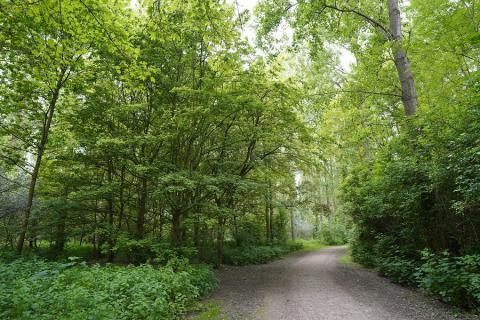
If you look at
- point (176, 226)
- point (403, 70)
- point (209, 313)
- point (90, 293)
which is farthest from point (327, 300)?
point (403, 70)

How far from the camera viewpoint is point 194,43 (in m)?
9.70

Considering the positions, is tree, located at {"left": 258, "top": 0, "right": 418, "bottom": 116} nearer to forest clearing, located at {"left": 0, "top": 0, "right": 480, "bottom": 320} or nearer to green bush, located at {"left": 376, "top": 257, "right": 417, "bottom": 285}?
forest clearing, located at {"left": 0, "top": 0, "right": 480, "bottom": 320}

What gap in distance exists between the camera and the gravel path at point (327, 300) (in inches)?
231

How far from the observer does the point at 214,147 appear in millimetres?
11773

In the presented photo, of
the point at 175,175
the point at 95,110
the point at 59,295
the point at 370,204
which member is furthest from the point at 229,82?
the point at 59,295

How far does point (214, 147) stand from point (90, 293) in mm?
7669

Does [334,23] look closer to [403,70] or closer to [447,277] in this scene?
[403,70]

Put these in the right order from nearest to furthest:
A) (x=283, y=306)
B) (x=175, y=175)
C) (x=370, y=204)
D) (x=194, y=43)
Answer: (x=283, y=306), (x=175, y=175), (x=194, y=43), (x=370, y=204)

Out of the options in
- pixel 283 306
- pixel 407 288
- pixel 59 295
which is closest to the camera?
pixel 59 295

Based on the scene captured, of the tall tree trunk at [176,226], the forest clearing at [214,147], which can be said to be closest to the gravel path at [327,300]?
the forest clearing at [214,147]

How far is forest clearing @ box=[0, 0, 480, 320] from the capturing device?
17.8 ft

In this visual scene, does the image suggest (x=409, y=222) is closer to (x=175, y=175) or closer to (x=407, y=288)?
(x=407, y=288)

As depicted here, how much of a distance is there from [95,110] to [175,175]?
170 inches

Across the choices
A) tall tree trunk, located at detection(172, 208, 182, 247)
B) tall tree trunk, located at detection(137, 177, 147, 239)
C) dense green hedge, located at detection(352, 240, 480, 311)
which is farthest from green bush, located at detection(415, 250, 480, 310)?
tall tree trunk, located at detection(137, 177, 147, 239)
